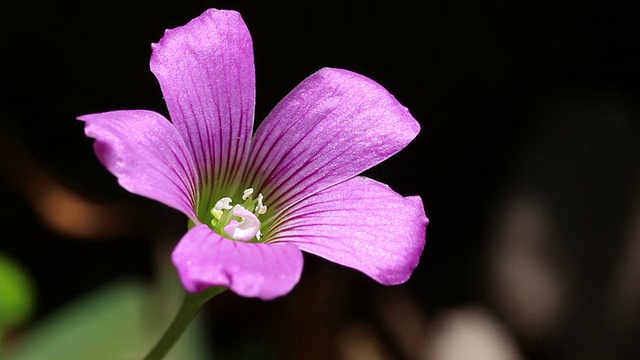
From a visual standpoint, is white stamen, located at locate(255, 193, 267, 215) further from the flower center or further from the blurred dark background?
the blurred dark background

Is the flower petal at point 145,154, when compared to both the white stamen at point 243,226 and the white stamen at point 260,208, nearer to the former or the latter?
the white stamen at point 243,226

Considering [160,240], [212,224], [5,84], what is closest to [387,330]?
[160,240]

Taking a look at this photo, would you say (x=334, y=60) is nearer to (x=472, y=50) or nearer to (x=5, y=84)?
(x=472, y=50)

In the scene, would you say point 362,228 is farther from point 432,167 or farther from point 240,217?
point 432,167

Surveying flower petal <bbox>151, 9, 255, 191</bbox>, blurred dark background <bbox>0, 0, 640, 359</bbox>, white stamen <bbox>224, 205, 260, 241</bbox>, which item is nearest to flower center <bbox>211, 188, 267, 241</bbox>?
white stamen <bbox>224, 205, 260, 241</bbox>

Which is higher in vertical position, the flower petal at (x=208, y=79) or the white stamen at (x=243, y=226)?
the flower petal at (x=208, y=79)

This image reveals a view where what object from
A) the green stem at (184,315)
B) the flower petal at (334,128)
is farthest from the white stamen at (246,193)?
the green stem at (184,315)
